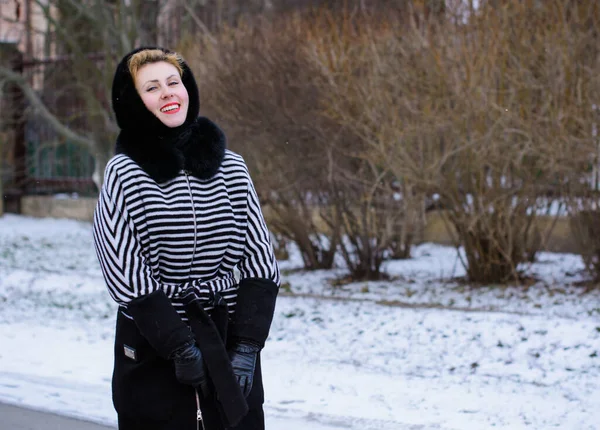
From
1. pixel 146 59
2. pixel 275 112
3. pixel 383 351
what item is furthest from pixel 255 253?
pixel 275 112

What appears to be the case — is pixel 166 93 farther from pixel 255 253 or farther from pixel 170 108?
pixel 255 253

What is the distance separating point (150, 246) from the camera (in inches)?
110

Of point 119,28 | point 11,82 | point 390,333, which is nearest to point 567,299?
point 390,333

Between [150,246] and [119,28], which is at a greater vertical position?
[119,28]

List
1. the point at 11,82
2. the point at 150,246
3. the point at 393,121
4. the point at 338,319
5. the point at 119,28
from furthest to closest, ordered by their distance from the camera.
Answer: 1. the point at 11,82
2. the point at 119,28
3. the point at 393,121
4. the point at 338,319
5. the point at 150,246

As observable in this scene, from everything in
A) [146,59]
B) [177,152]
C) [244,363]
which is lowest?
[244,363]

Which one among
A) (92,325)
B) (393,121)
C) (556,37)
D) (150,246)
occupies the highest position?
(556,37)

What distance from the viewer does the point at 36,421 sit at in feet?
17.9

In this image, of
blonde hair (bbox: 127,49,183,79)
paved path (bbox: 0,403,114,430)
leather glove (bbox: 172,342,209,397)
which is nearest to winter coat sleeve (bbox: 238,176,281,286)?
leather glove (bbox: 172,342,209,397)

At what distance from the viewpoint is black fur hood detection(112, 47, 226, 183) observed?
2.83 metres

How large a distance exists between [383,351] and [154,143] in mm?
4738

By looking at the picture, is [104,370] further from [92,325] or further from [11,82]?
[11,82]

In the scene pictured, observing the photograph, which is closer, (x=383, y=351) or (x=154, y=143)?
(x=154, y=143)

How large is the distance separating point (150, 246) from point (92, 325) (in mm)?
5985
